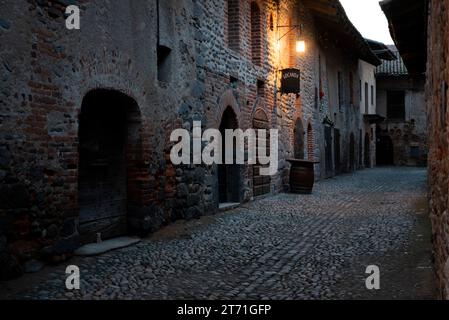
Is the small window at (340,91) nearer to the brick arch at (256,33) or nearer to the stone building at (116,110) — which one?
the stone building at (116,110)

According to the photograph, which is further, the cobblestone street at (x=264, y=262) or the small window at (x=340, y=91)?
the small window at (x=340, y=91)

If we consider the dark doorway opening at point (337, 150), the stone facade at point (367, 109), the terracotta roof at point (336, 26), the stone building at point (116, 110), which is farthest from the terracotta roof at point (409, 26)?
the stone facade at point (367, 109)

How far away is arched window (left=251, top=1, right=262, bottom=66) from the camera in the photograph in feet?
35.8

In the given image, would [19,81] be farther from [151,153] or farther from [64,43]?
[151,153]

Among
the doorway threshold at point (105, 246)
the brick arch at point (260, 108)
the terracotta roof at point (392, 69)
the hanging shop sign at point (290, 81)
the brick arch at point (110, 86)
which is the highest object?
the terracotta roof at point (392, 69)

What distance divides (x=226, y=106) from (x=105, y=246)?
4385mm

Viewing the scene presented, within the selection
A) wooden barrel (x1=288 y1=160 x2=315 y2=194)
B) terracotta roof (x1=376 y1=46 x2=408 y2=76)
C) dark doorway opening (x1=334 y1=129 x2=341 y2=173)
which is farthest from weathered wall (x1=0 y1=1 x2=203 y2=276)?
terracotta roof (x1=376 y1=46 x2=408 y2=76)

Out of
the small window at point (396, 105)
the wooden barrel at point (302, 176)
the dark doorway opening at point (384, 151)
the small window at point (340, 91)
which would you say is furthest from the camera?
the dark doorway opening at point (384, 151)

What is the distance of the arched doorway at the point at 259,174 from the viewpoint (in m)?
10.5

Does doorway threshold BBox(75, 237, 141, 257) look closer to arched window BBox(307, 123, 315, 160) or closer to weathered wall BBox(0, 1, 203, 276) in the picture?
weathered wall BBox(0, 1, 203, 276)

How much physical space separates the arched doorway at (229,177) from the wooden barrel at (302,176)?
254 cm

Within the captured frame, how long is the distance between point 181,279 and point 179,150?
3.25 m

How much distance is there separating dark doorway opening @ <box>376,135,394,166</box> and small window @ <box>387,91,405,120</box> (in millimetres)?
1464

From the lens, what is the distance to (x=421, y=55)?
31.8ft
